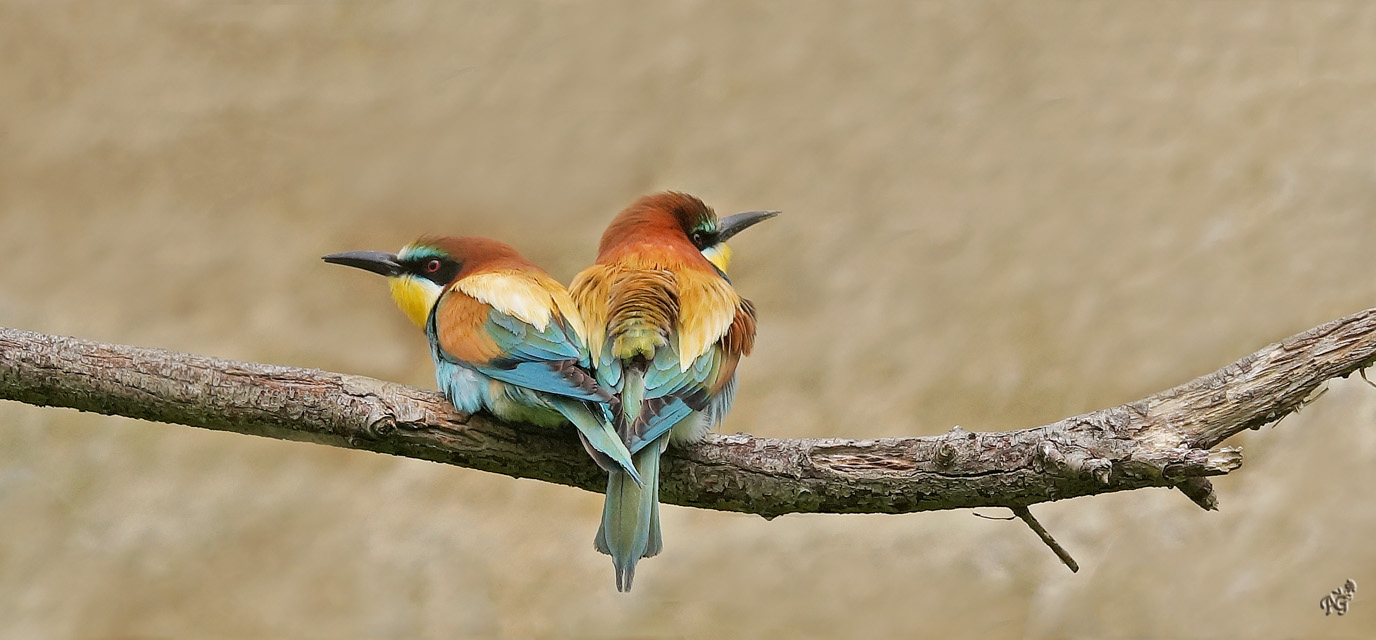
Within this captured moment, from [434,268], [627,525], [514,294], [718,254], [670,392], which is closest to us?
[627,525]

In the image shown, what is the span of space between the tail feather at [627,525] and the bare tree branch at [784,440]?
107 mm

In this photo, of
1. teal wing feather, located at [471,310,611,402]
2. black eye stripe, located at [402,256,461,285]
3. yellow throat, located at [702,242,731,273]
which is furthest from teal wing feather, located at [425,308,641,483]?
yellow throat, located at [702,242,731,273]

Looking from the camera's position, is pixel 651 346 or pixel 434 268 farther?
pixel 434 268

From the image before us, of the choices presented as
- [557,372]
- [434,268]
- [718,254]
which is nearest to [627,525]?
[557,372]

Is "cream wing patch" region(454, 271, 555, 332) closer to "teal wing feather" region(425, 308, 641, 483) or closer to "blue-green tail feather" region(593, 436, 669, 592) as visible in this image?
"teal wing feather" region(425, 308, 641, 483)

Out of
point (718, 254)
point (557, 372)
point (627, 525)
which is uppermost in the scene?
point (718, 254)

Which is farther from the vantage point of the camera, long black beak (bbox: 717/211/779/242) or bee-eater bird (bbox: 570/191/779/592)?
long black beak (bbox: 717/211/779/242)

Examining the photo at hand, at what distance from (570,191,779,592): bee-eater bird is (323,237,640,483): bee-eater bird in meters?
0.04

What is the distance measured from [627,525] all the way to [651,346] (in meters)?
0.28

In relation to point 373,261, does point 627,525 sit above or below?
below

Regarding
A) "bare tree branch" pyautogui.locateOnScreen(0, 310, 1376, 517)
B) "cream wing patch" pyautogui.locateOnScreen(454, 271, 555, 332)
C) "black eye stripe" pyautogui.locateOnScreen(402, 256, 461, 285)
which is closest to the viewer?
"bare tree branch" pyautogui.locateOnScreen(0, 310, 1376, 517)

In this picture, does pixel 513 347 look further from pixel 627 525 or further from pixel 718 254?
pixel 718 254

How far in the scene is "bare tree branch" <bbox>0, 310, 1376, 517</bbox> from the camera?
1.32 meters

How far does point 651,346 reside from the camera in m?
1.69
